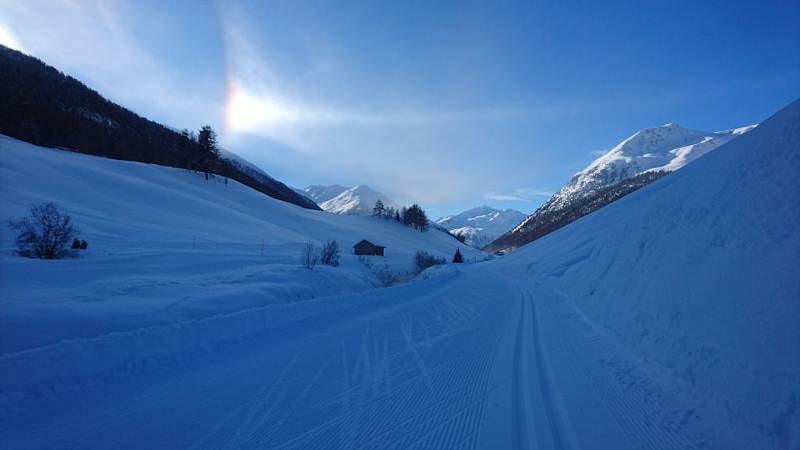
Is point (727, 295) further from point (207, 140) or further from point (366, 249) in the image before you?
point (207, 140)

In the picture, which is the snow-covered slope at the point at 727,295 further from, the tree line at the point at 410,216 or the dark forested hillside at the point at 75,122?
the tree line at the point at 410,216

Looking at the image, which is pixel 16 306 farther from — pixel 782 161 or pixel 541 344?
pixel 782 161

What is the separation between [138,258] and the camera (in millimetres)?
14453

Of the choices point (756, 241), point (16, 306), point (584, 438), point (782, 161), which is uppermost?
point (782, 161)

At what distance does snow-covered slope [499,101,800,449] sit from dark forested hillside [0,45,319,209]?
75.2 metres

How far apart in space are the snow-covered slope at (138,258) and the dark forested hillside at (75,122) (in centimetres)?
1921

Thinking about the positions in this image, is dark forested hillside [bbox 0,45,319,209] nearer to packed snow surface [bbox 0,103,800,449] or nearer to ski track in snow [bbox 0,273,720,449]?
packed snow surface [bbox 0,103,800,449]

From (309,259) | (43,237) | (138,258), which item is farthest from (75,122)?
(309,259)

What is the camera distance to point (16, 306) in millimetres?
5980

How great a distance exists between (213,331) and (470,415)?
211 inches

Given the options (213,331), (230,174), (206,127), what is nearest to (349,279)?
(213,331)

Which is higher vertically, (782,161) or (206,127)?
(206,127)

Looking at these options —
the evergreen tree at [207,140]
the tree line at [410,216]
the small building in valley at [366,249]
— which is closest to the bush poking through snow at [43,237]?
the small building in valley at [366,249]

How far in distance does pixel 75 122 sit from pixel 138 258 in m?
83.7
